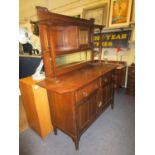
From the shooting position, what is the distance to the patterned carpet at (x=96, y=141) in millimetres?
1562

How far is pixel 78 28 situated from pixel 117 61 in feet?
5.85

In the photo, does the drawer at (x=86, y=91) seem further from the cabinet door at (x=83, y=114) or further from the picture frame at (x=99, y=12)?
the picture frame at (x=99, y=12)

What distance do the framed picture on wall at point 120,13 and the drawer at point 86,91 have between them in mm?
1940

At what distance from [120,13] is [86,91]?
7.72ft

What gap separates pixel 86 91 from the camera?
4.88 feet

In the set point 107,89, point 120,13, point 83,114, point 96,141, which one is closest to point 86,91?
point 83,114

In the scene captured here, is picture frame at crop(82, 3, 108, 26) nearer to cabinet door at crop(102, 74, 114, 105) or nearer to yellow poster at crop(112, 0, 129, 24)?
yellow poster at crop(112, 0, 129, 24)

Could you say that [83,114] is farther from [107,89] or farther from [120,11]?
[120,11]

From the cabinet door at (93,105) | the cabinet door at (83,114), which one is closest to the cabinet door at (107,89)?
the cabinet door at (93,105)

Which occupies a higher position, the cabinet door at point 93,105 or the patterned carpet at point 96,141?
the cabinet door at point 93,105

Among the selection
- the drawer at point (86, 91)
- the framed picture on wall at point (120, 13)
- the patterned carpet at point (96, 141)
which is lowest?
the patterned carpet at point (96, 141)

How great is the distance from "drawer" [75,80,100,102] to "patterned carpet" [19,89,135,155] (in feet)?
2.47

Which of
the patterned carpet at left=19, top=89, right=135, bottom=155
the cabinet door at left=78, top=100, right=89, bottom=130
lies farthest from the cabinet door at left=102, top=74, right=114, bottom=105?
the cabinet door at left=78, top=100, right=89, bottom=130
